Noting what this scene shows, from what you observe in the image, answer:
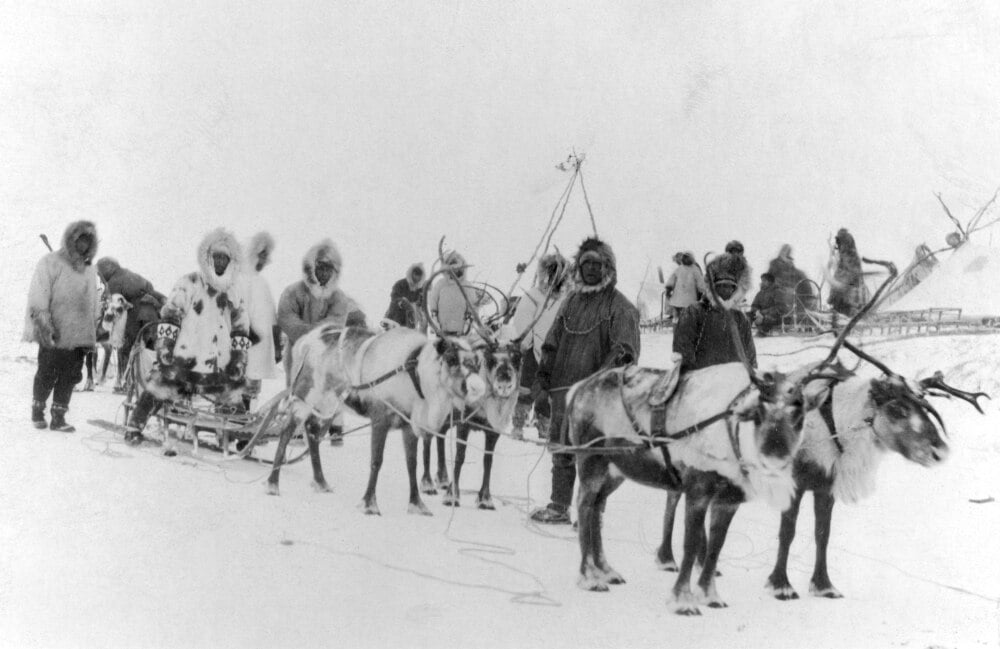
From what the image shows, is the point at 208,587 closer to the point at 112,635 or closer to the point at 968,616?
the point at 112,635

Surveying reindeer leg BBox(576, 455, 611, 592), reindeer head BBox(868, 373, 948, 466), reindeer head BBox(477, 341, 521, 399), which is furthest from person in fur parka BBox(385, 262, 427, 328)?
reindeer head BBox(868, 373, 948, 466)

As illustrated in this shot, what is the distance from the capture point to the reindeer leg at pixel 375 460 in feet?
16.2

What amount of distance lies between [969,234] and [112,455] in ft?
15.0

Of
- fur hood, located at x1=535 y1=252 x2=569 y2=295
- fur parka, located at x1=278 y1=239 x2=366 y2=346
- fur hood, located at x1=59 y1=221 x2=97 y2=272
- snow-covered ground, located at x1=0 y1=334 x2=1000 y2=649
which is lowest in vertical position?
snow-covered ground, located at x1=0 y1=334 x2=1000 y2=649

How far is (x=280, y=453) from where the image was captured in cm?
528

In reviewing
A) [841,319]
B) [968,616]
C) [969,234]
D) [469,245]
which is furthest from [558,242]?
[968,616]

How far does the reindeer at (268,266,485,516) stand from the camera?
495 cm

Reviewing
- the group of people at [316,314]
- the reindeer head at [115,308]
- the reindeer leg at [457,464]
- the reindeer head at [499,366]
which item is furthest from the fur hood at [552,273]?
the reindeer head at [115,308]

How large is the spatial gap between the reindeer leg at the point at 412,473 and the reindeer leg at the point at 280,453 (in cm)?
70

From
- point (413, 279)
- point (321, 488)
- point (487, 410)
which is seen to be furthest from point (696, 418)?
point (321, 488)

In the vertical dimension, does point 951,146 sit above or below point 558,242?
above

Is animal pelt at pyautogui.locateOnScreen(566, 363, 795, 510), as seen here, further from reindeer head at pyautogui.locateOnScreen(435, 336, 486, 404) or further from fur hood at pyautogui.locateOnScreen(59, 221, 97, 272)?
fur hood at pyautogui.locateOnScreen(59, 221, 97, 272)

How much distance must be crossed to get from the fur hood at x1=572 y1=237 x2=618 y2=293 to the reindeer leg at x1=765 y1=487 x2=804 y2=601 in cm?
130

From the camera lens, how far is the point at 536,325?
5.57m
